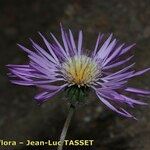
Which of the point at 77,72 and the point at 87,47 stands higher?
the point at 87,47

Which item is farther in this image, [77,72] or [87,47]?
[87,47]

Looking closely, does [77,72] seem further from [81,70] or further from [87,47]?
[87,47]

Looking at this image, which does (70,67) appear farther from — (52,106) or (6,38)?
(6,38)

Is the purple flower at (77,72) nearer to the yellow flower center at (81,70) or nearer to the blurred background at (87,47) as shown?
the yellow flower center at (81,70)

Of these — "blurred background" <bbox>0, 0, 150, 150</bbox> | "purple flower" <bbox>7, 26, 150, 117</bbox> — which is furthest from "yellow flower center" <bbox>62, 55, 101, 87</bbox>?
"blurred background" <bbox>0, 0, 150, 150</bbox>

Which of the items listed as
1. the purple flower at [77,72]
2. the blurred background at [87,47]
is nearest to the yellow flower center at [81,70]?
the purple flower at [77,72]

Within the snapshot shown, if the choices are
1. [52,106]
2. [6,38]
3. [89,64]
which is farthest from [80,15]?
[89,64]

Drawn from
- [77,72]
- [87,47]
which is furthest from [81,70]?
[87,47]
